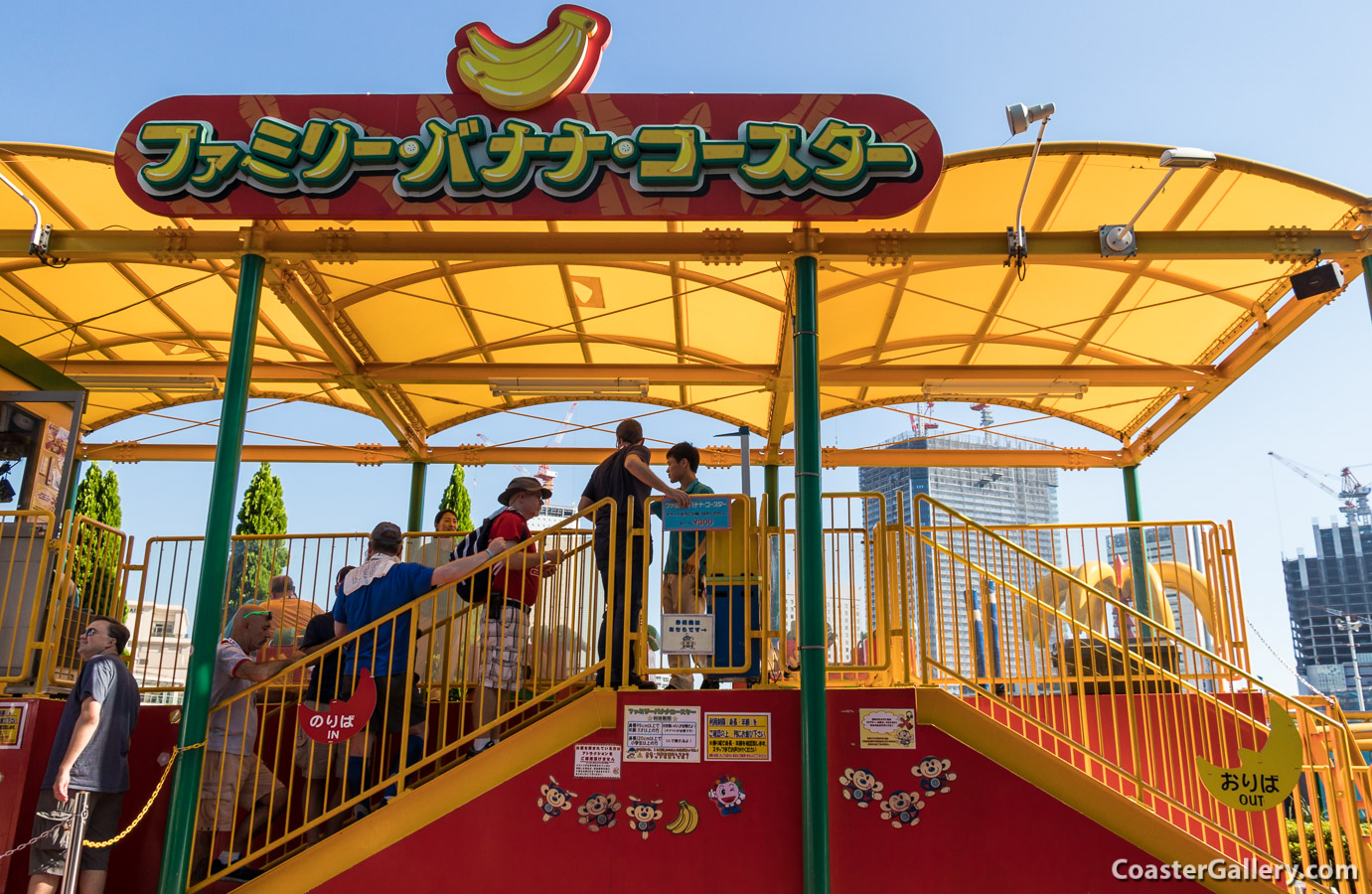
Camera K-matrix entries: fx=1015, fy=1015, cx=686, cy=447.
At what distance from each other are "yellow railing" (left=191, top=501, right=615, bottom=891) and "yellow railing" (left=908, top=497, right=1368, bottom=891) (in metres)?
2.43

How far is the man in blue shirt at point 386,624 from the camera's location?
6.79 m

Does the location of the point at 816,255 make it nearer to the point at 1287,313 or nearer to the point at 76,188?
the point at 1287,313

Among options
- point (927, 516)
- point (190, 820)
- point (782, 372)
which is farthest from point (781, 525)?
point (190, 820)

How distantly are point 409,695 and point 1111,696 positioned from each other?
506 centimetres

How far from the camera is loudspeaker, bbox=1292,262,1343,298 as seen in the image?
8.05 m

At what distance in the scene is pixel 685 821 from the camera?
6.55 meters

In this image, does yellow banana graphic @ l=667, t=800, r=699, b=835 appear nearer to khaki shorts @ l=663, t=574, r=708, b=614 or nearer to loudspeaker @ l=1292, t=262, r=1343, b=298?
khaki shorts @ l=663, t=574, r=708, b=614

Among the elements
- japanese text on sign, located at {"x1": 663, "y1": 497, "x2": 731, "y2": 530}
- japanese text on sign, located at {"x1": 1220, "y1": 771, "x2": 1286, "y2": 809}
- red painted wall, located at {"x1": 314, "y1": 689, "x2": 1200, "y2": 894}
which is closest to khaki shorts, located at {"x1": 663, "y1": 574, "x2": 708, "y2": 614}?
japanese text on sign, located at {"x1": 663, "y1": 497, "x2": 731, "y2": 530}

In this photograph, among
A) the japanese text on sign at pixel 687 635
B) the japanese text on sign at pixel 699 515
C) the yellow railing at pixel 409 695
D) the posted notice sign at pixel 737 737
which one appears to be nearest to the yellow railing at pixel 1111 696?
the posted notice sign at pixel 737 737

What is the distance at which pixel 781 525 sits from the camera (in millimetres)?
7262

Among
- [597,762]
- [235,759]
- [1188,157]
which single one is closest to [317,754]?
[235,759]

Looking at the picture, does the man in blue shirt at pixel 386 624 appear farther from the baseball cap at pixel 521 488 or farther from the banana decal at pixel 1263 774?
the banana decal at pixel 1263 774

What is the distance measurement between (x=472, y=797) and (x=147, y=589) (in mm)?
4658

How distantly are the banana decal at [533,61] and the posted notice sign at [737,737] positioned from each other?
4.75m
